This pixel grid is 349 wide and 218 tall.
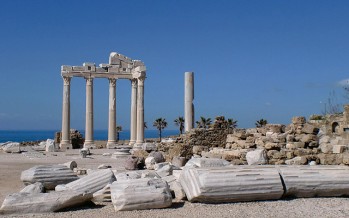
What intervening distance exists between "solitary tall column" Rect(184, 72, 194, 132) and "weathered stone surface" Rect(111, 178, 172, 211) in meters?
20.3

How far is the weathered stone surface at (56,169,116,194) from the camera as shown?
10109 millimetres

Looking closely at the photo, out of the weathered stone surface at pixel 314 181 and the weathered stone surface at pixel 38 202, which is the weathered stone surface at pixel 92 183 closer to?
the weathered stone surface at pixel 38 202

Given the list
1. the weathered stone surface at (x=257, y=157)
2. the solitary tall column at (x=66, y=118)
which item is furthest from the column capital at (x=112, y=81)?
the weathered stone surface at (x=257, y=157)

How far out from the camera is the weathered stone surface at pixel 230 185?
29.6ft

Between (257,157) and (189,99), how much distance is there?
14.6 m

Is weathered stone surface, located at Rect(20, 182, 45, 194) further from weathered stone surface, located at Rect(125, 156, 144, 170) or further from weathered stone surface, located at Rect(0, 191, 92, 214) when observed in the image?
weathered stone surface, located at Rect(125, 156, 144, 170)

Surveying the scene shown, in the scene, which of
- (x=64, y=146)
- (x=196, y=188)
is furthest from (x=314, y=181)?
(x=64, y=146)

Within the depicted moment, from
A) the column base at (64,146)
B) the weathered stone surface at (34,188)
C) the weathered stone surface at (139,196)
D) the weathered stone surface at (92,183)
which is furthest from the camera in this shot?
the column base at (64,146)

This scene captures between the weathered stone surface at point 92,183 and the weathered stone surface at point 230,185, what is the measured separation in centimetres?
201

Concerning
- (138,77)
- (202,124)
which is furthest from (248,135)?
(202,124)

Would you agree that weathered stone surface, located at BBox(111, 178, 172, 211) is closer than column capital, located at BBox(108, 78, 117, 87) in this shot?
Yes

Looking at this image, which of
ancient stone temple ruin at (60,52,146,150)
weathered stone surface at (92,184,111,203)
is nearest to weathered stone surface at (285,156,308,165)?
weathered stone surface at (92,184,111,203)

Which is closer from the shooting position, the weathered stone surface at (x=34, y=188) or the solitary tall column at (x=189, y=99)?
the weathered stone surface at (x=34, y=188)

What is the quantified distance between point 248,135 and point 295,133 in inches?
94.4
